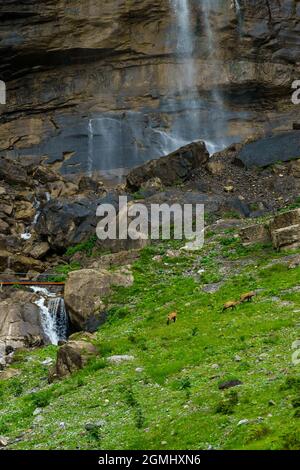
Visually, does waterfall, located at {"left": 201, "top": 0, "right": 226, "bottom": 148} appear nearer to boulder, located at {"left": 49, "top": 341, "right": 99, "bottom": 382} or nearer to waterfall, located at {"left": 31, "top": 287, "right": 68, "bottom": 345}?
waterfall, located at {"left": 31, "top": 287, "right": 68, "bottom": 345}

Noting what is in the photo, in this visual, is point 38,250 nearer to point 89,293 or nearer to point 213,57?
point 89,293

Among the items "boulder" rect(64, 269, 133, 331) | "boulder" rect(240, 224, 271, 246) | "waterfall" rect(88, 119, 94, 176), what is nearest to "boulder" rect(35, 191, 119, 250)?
"boulder" rect(64, 269, 133, 331)

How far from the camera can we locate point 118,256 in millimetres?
37469

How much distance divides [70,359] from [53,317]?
11.5 meters

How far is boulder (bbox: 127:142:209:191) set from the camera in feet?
163

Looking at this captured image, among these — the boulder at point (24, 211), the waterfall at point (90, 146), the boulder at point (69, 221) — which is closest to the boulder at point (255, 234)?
the boulder at point (69, 221)

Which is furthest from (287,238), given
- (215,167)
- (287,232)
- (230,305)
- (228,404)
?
(228,404)

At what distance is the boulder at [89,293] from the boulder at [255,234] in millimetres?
6273

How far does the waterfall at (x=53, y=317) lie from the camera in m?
33.6

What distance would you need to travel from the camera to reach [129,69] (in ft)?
211

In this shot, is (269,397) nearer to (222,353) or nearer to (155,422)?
(155,422)

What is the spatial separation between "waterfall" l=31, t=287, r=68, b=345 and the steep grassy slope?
134 inches

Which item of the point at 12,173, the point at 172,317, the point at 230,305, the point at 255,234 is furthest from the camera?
the point at 12,173

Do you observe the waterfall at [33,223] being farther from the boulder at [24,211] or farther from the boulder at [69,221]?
the boulder at [69,221]
